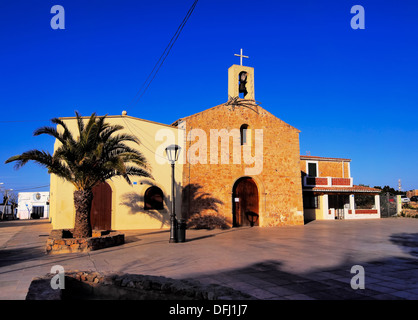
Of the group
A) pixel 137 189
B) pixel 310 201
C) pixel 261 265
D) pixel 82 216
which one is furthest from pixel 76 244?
pixel 310 201

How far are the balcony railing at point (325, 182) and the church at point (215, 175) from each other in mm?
5415

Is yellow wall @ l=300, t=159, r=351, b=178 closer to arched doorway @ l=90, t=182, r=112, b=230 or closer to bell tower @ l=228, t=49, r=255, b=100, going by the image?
bell tower @ l=228, t=49, r=255, b=100

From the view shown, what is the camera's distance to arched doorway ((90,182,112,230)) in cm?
1706

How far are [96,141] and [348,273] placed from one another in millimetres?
9392

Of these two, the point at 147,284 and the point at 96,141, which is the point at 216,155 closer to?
the point at 96,141

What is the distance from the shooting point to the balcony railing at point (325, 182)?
2684cm

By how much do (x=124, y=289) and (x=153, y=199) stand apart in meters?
12.4

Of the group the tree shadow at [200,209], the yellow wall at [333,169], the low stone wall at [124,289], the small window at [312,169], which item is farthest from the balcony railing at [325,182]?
the low stone wall at [124,289]

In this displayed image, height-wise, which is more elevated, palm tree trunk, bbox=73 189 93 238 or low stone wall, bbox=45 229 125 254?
palm tree trunk, bbox=73 189 93 238

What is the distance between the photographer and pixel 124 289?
19.2 ft

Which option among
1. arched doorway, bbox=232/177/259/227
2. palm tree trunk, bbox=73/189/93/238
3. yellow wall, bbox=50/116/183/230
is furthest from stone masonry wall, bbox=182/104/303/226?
palm tree trunk, bbox=73/189/93/238

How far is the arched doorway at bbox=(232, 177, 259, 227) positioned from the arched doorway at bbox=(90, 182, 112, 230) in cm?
728

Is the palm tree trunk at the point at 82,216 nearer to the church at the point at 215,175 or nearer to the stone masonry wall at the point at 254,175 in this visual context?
the church at the point at 215,175
